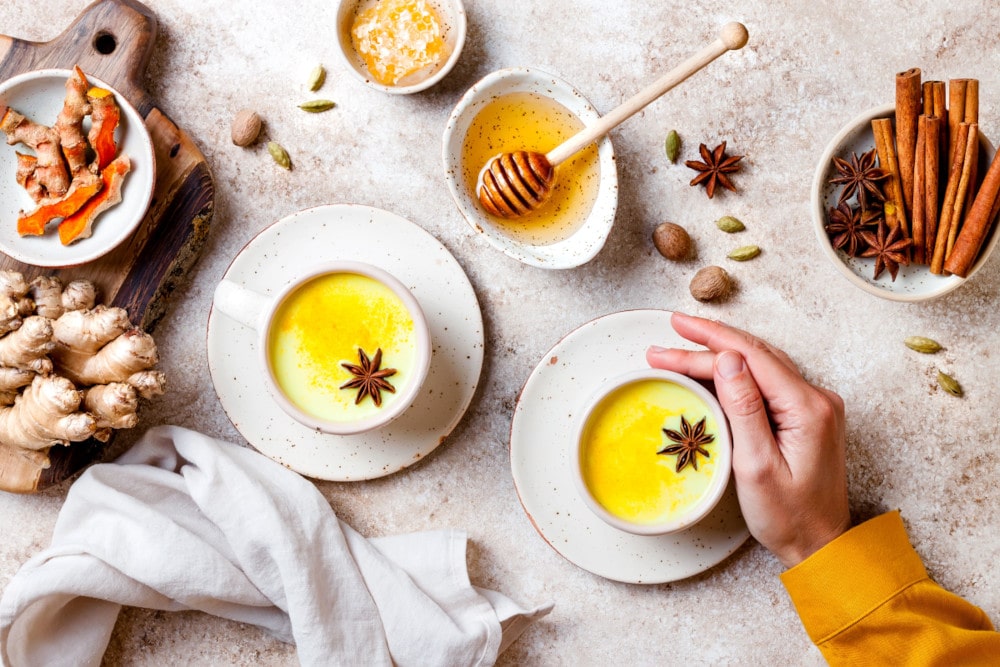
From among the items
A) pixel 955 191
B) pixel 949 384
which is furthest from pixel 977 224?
pixel 949 384

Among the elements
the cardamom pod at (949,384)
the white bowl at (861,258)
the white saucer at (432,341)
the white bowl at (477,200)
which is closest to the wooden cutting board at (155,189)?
the white saucer at (432,341)

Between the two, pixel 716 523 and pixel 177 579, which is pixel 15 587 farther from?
pixel 716 523

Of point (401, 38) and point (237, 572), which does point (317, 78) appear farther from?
point (237, 572)

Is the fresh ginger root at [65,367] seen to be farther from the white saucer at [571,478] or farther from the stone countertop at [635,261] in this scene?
the white saucer at [571,478]

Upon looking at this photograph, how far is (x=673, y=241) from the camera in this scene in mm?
1517

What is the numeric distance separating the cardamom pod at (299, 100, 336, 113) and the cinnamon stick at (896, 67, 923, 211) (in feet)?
3.54

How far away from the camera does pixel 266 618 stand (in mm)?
1533

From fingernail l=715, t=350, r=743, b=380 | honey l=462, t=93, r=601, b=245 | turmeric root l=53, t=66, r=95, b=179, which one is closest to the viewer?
fingernail l=715, t=350, r=743, b=380

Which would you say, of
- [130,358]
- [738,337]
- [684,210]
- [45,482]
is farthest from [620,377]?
[45,482]

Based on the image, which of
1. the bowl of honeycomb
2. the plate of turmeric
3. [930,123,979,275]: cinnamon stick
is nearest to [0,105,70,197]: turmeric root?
the plate of turmeric

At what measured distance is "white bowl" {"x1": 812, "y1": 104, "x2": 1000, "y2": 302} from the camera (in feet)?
4.57

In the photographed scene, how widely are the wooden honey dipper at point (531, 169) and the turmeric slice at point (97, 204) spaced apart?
67 cm

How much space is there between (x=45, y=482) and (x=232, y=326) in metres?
0.46

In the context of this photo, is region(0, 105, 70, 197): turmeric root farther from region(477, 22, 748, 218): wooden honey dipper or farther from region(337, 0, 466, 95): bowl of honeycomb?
region(477, 22, 748, 218): wooden honey dipper
